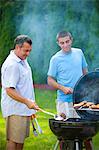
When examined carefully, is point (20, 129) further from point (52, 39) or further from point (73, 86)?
point (52, 39)

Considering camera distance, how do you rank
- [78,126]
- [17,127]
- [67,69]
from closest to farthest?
[78,126], [17,127], [67,69]

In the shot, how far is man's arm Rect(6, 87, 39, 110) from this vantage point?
4.53 meters

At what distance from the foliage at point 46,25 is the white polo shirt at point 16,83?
4714 mm

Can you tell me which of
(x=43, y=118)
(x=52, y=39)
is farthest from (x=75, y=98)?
(x=52, y=39)

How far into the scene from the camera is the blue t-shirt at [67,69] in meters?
5.32

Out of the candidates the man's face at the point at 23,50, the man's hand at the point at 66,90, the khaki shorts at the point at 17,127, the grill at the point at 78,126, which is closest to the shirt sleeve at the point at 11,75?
the man's face at the point at 23,50

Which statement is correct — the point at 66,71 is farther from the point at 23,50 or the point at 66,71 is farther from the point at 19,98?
the point at 19,98

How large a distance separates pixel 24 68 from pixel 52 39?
556cm

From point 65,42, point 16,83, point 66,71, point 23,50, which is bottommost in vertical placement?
point 16,83

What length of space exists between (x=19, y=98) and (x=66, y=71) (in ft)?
3.01

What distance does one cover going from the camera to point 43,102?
984 cm

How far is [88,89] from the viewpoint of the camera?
522 centimetres

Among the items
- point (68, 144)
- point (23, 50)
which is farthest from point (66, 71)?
point (68, 144)

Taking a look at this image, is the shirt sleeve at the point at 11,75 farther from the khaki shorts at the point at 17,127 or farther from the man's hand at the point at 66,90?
the man's hand at the point at 66,90
